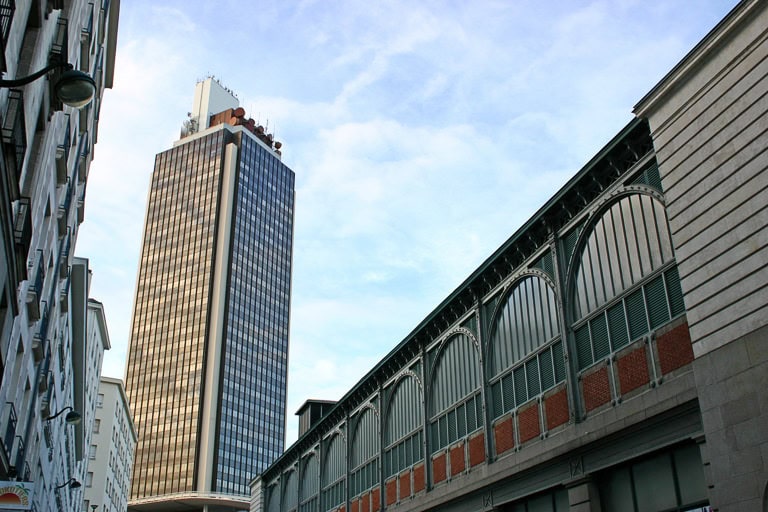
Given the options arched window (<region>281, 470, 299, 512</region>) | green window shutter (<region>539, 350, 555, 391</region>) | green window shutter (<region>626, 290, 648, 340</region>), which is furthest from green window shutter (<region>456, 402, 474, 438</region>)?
arched window (<region>281, 470, 299, 512</region>)

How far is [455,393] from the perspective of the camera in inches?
1143

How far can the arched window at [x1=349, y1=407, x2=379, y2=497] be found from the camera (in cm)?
3647

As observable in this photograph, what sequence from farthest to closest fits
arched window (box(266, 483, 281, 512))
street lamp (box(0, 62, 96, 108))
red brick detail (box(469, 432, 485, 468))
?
arched window (box(266, 483, 281, 512)) < red brick detail (box(469, 432, 485, 468)) < street lamp (box(0, 62, 96, 108))

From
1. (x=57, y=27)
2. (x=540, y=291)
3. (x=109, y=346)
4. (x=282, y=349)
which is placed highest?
(x=282, y=349)

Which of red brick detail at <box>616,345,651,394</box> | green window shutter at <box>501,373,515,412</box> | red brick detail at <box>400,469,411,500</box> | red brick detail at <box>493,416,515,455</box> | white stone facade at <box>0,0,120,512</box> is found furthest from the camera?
red brick detail at <box>400,469,411,500</box>

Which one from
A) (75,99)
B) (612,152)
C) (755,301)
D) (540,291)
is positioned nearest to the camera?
(75,99)

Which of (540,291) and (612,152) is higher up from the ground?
(612,152)

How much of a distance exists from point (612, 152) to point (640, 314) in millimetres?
4637

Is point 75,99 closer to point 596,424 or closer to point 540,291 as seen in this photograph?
point 596,424

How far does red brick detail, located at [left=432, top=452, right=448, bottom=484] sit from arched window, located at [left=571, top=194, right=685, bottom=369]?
9.36 metres

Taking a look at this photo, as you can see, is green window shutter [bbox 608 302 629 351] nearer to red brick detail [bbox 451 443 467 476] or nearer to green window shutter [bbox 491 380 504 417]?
green window shutter [bbox 491 380 504 417]

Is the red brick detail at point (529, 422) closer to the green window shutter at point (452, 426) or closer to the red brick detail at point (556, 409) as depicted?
the red brick detail at point (556, 409)

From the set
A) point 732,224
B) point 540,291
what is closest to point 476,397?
point 540,291

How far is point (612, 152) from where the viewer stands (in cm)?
2073
